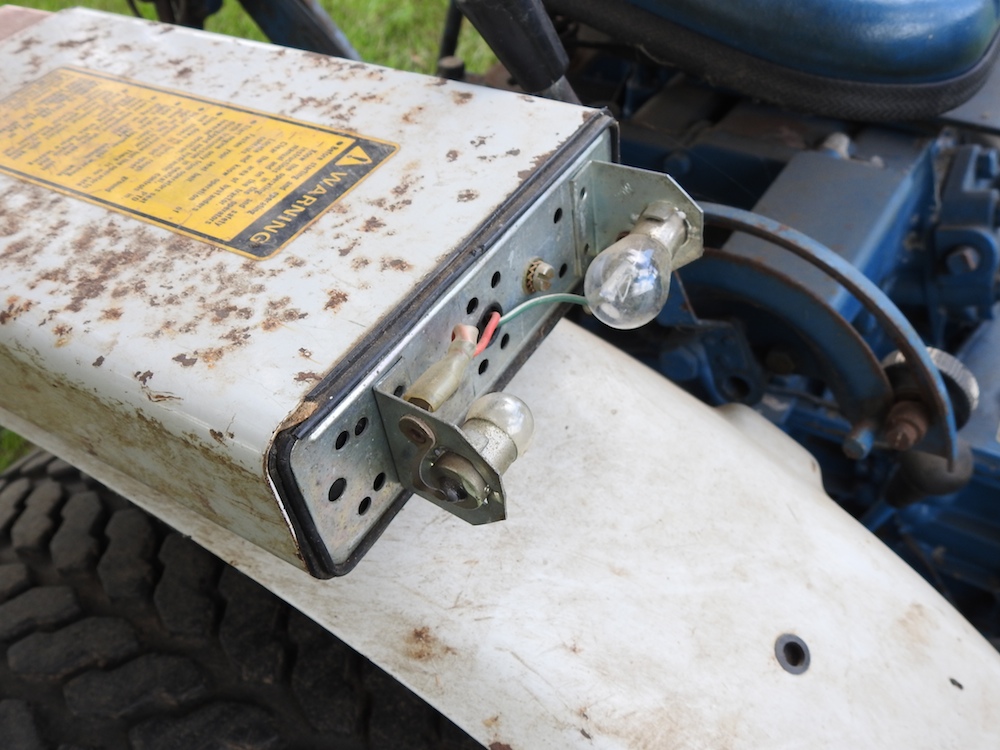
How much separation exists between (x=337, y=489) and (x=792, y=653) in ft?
1.26

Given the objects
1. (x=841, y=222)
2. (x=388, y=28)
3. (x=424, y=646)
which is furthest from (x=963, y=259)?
(x=388, y=28)

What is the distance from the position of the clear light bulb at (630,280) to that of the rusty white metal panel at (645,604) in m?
0.15

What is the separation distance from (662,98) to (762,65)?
282mm

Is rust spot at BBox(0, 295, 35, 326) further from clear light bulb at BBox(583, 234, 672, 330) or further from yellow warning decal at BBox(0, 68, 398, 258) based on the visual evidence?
clear light bulb at BBox(583, 234, 672, 330)

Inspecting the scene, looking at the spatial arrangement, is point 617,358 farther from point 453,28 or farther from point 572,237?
point 453,28

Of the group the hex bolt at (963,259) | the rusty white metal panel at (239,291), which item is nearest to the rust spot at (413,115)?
the rusty white metal panel at (239,291)

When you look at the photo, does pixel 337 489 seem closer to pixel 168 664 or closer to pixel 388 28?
pixel 168 664

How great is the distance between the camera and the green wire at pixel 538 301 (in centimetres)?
62

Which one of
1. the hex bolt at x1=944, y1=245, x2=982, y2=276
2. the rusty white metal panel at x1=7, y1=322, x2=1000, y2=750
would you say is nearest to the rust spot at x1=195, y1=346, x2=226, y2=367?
the rusty white metal panel at x1=7, y1=322, x2=1000, y2=750

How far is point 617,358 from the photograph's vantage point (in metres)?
0.83

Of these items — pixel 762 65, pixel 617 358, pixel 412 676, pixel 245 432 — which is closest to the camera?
pixel 245 432

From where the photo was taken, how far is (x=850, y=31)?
96cm

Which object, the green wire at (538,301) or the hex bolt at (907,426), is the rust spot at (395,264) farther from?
the hex bolt at (907,426)

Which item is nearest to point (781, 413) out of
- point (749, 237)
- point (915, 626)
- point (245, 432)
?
point (749, 237)
